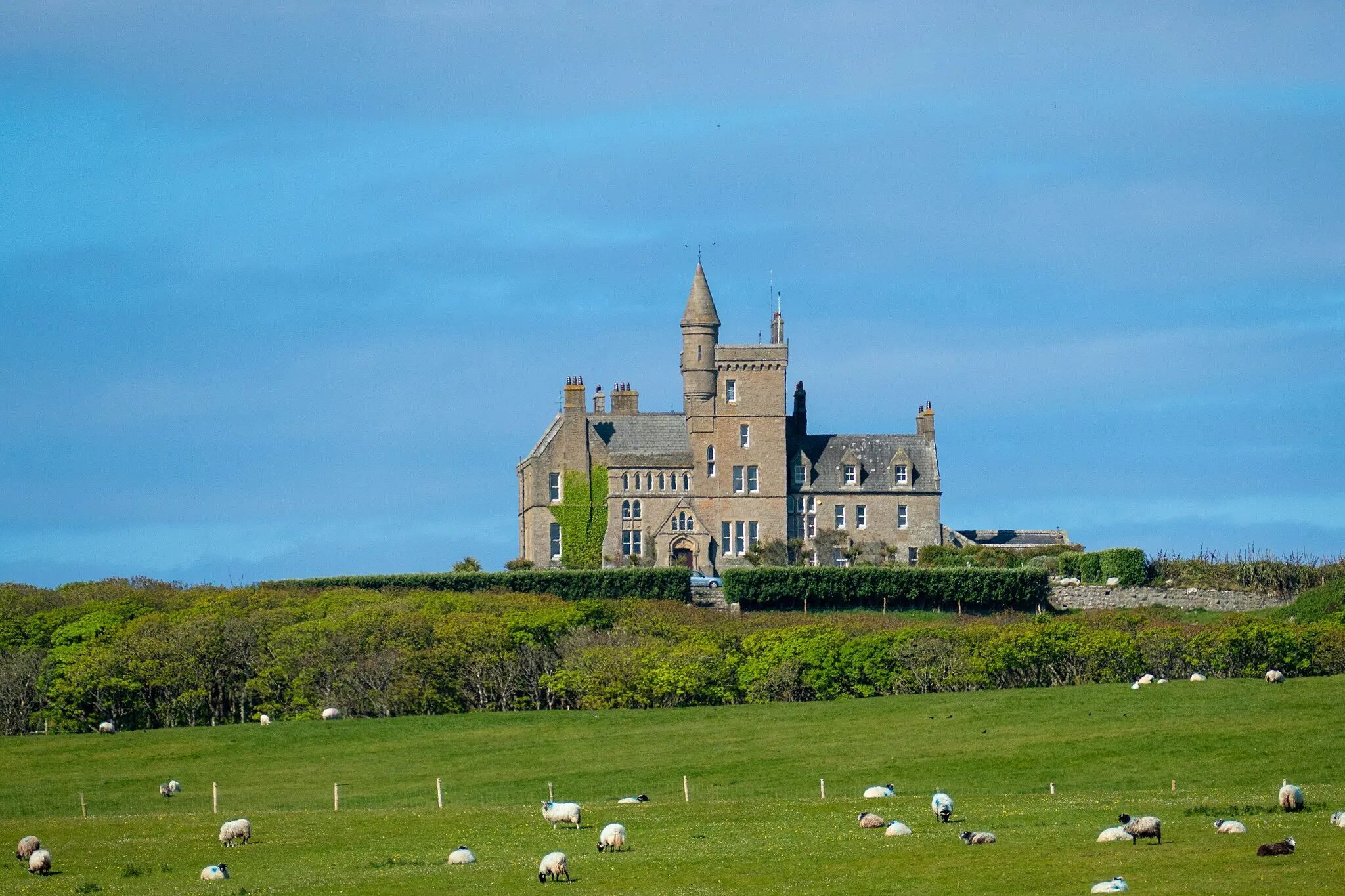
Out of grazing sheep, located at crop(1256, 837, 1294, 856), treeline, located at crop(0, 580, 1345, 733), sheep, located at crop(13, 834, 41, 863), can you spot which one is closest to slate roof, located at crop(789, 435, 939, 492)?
treeline, located at crop(0, 580, 1345, 733)

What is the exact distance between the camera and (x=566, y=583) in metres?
89.1

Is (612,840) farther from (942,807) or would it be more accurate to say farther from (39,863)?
(39,863)

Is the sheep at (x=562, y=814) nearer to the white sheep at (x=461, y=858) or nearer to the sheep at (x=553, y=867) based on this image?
the white sheep at (x=461, y=858)

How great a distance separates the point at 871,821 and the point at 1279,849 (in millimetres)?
9775

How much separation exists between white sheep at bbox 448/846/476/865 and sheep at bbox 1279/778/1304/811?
16223mm

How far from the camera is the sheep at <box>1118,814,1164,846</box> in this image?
3334cm

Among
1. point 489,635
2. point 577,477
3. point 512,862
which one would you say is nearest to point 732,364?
point 577,477

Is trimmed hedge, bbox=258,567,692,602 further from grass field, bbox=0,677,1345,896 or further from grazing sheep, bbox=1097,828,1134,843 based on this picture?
grazing sheep, bbox=1097,828,1134,843

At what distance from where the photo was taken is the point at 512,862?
35.2m

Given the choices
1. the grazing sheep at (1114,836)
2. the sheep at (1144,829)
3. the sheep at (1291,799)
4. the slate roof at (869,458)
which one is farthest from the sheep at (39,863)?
the slate roof at (869,458)

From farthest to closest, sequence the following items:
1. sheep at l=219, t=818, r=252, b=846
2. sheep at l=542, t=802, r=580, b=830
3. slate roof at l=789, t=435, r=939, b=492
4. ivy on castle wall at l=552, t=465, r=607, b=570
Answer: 1. slate roof at l=789, t=435, r=939, b=492
2. ivy on castle wall at l=552, t=465, r=607, b=570
3. sheep at l=542, t=802, r=580, b=830
4. sheep at l=219, t=818, r=252, b=846

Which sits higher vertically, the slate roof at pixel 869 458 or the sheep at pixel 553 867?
the slate roof at pixel 869 458

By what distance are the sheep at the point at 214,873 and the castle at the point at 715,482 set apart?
6278 cm

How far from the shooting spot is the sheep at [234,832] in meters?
40.1
